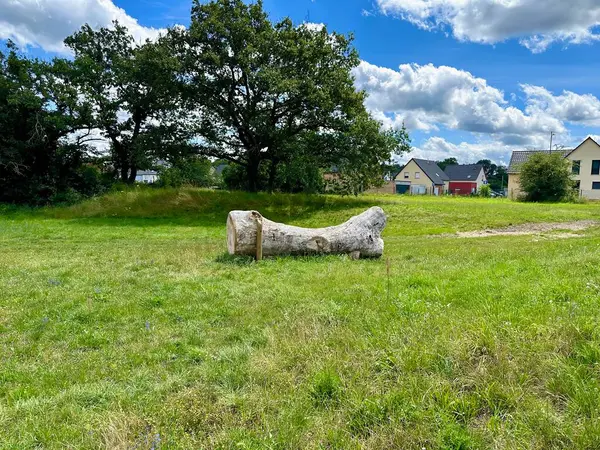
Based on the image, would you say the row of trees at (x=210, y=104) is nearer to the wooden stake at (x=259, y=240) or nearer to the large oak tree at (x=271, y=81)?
the large oak tree at (x=271, y=81)

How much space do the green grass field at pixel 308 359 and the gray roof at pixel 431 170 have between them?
72137 mm

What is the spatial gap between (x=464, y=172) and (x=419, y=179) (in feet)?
49.0

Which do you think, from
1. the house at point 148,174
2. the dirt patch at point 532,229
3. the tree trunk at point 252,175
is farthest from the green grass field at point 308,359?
the house at point 148,174

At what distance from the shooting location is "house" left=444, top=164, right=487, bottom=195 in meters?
81.8

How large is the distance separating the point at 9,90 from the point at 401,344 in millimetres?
27858

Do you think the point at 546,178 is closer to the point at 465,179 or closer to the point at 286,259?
the point at 286,259

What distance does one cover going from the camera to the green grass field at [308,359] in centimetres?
258

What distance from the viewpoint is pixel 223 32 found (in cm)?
2153

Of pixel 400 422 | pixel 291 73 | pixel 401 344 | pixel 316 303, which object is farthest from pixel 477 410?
pixel 291 73

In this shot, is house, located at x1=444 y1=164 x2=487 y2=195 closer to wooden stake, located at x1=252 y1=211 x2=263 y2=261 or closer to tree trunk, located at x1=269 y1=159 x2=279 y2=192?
tree trunk, located at x1=269 y1=159 x2=279 y2=192

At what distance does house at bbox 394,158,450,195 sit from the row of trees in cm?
5060

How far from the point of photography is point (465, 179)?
8250 centimetres

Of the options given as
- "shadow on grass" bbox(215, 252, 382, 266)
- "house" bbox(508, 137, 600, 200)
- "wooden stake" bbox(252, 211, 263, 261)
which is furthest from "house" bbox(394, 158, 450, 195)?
"wooden stake" bbox(252, 211, 263, 261)

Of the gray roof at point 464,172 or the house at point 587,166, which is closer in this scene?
the house at point 587,166
